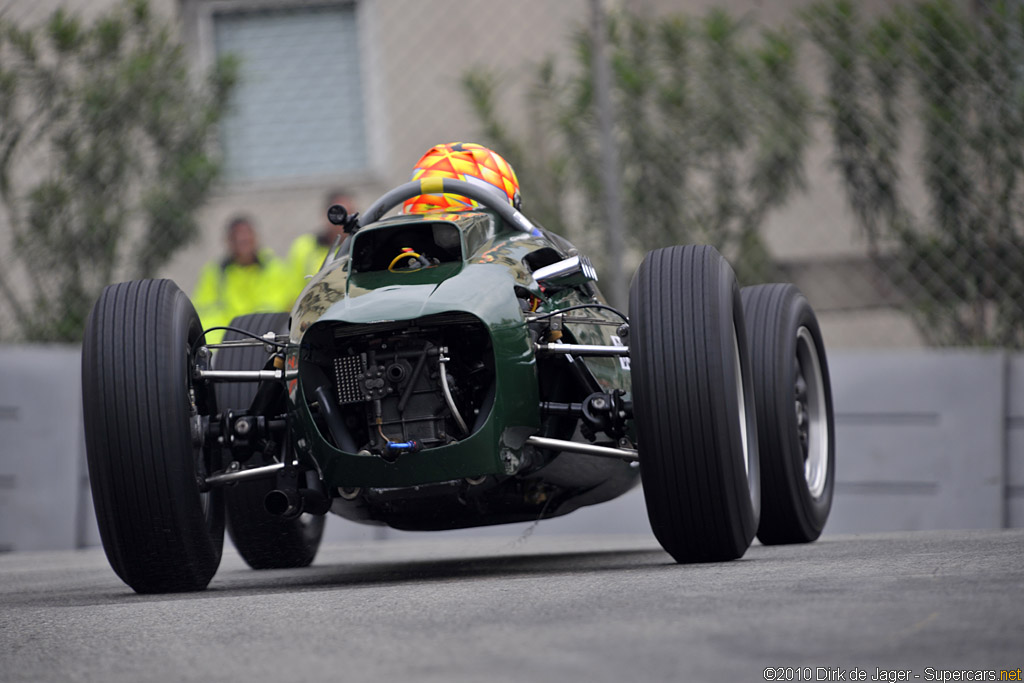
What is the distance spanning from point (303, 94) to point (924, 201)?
16.9 feet

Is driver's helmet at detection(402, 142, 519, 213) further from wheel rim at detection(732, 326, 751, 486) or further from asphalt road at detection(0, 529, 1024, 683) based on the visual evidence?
asphalt road at detection(0, 529, 1024, 683)

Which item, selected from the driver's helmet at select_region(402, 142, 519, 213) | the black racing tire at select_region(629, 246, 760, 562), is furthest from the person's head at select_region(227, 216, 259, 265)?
the black racing tire at select_region(629, 246, 760, 562)

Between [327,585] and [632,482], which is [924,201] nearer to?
[632,482]

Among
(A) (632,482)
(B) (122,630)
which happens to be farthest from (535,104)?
(B) (122,630)

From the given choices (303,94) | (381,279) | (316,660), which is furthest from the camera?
(303,94)

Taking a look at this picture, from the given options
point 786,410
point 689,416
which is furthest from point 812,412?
point 689,416

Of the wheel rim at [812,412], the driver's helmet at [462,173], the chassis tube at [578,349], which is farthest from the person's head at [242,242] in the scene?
the chassis tube at [578,349]

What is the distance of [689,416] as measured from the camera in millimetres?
4074

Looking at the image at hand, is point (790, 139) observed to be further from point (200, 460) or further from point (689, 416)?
point (200, 460)

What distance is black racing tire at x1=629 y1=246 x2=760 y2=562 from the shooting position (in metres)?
4.08

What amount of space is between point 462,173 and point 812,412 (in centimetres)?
172

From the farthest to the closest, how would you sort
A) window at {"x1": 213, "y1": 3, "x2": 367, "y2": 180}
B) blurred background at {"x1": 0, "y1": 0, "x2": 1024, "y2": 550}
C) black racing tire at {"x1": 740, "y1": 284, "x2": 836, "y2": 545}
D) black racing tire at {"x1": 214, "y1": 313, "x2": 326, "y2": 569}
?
window at {"x1": 213, "y1": 3, "x2": 367, "y2": 180}, blurred background at {"x1": 0, "y1": 0, "x2": 1024, "y2": 550}, black racing tire at {"x1": 214, "y1": 313, "x2": 326, "y2": 569}, black racing tire at {"x1": 740, "y1": 284, "x2": 836, "y2": 545}

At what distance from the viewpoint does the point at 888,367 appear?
7.38 metres

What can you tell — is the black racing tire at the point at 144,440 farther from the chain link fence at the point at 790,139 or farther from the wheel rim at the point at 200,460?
the chain link fence at the point at 790,139
